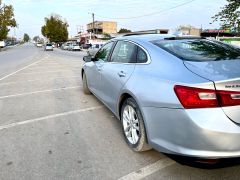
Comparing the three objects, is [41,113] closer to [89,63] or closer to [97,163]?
[89,63]

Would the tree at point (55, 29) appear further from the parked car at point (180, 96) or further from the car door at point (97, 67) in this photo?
the parked car at point (180, 96)

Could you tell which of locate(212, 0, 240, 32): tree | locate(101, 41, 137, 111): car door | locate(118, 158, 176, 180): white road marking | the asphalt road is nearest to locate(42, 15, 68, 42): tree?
locate(212, 0, 240, 32): tree

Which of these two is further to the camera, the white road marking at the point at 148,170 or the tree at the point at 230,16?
the tree at the point at 230,16

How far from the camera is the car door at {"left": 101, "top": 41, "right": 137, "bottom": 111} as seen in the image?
4.12m

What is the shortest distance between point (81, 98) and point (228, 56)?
14.5 feet

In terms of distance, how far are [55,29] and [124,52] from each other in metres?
99.3

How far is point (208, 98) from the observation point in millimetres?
2783

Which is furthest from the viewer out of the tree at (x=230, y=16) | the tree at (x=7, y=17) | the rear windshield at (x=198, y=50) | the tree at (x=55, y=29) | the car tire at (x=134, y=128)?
the tree at (x=55, y=29)

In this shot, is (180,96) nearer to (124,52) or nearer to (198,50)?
(198,50)

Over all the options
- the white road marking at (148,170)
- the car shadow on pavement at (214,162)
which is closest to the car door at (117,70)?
the white road marking at (148,170)

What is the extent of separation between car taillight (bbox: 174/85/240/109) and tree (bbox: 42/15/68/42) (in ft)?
331

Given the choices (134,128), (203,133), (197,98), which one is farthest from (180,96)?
(134,128)

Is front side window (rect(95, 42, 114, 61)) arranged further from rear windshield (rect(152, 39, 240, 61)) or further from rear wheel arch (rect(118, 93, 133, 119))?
rear windshield (rect(152, 39, 240, 61))

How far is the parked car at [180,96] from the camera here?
2.74 meters
